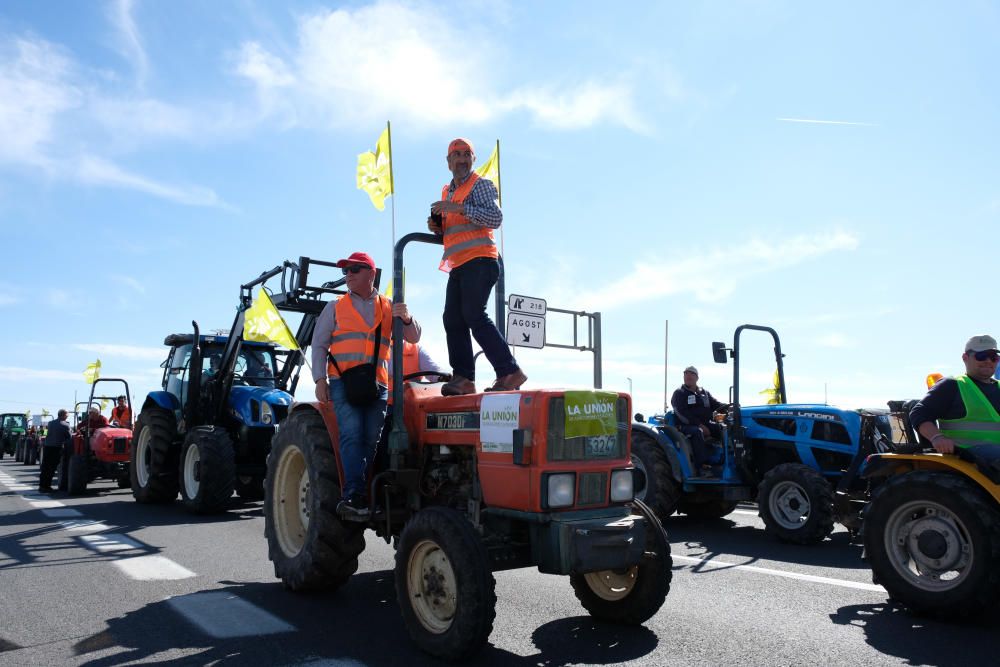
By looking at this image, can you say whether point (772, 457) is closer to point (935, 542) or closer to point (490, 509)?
point (935, 542)

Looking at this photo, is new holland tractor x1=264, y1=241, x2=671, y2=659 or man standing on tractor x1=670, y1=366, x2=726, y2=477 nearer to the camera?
new holland tractor x1=264, y1=241, x2=671, y2=659

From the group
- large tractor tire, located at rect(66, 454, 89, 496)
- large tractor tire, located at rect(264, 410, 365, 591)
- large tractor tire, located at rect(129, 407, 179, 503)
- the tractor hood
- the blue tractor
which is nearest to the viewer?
large tractor tire, located at rect(264, 410, 365, 591)

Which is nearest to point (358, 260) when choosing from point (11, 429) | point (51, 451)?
point (51, 451)

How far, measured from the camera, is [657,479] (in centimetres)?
916

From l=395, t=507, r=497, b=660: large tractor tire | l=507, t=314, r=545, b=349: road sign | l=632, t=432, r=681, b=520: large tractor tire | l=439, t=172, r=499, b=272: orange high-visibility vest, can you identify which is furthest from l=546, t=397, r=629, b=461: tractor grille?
l=507, t=314, r=545, b=349: road sign

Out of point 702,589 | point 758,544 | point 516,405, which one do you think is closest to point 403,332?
point 516,405

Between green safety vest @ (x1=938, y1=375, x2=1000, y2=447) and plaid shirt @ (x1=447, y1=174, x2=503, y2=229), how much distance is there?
129 inches

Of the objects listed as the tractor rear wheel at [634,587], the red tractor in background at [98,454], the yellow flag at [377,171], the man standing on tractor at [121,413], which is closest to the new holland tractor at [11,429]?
the man standing on tractor at [121,413]

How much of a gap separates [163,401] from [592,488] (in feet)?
34.0

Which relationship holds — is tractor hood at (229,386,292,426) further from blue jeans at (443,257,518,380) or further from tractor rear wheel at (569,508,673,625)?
tractor rear wheel at (569,508,673,625)

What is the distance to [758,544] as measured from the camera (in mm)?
8023

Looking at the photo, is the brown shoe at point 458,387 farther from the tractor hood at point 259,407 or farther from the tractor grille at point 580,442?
the tractor hood at point 259,407

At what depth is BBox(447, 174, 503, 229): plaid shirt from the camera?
468cm

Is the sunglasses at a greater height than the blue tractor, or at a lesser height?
greater
